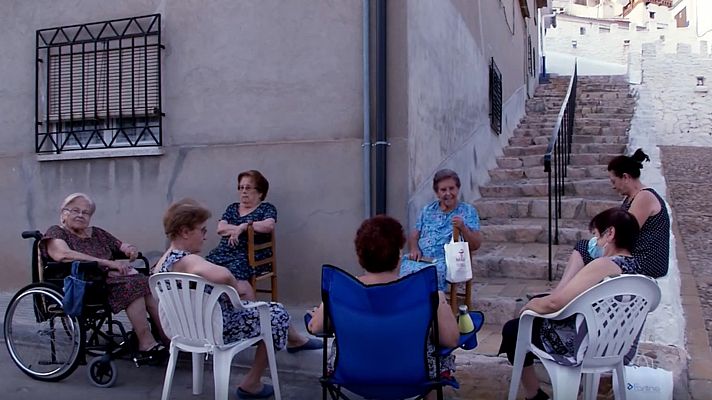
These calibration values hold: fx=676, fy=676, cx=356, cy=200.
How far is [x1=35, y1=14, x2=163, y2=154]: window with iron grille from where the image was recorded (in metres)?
5.92

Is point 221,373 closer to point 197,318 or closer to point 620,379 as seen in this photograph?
point 197,318

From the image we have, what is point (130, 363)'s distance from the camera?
4.62 m

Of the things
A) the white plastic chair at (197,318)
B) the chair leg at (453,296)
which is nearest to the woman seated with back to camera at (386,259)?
the white plastic chair at (197,318)

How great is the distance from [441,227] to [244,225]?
1417 millimetres

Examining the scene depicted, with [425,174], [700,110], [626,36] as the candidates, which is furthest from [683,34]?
[425,174]

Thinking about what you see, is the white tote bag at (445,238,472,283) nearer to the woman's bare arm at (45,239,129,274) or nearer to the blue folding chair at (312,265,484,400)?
the blue folding chair at (312,265,484,400)

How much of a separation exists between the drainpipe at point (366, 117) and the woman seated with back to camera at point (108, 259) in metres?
1.73

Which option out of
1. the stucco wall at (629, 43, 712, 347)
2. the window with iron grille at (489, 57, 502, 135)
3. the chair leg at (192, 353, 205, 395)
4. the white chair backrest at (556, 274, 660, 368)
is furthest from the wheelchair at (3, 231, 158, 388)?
the window with iron grille at (489, 57, 502, 135)

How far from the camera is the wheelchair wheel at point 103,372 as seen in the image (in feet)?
13.5

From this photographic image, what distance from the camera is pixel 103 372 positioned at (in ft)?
13.6

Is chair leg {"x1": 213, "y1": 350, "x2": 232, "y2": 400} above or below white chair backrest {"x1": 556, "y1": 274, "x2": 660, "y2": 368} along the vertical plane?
below

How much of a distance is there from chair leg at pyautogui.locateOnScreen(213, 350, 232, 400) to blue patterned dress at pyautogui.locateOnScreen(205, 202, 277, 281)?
1485mm

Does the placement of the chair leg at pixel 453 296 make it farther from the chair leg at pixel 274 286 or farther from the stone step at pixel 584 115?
→ the stone step at pixel 584 115

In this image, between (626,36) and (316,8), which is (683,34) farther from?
(316,8)
